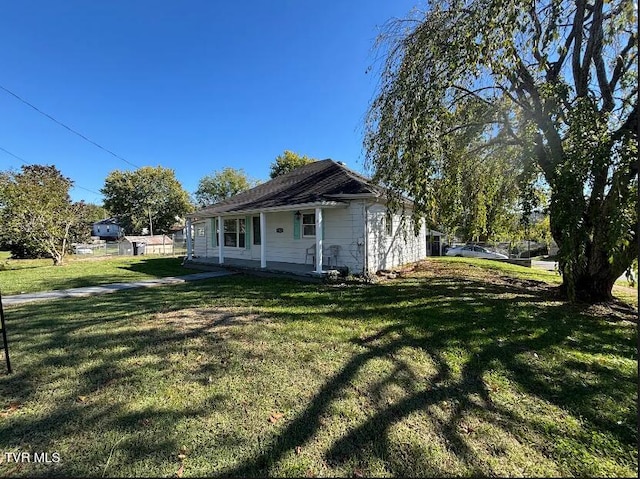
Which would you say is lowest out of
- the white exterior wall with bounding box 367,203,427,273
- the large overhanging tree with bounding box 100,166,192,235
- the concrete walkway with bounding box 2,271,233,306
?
the concrete walkway with bounding box 2,271,233,306

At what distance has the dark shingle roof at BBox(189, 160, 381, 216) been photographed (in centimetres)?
979

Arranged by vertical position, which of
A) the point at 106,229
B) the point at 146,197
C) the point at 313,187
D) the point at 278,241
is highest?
the point at 146,197

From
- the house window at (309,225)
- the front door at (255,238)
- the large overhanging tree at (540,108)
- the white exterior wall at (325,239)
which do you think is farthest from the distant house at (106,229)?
the large overhanging tree at (540,108)

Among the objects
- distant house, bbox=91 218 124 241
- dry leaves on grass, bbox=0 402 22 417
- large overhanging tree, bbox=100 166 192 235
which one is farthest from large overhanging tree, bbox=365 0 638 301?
distant house, bbox=91 218 124 241

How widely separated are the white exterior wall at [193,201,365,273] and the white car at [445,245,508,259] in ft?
62.4

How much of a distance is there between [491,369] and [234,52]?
575 inches

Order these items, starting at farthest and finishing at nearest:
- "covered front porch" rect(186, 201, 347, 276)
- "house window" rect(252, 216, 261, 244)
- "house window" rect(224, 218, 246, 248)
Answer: "house window" rect(224, 218, 246, 248), "house window" rect(252, 216, 261, 244), "covered front porch" rect(186, 201, 347, 276)

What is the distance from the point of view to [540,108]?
6.31m

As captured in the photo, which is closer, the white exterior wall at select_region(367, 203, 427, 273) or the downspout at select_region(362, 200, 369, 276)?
the downspout at select_region(362, 200, 369, 276)

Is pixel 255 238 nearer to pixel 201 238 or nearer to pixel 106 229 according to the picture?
pixel 201 238

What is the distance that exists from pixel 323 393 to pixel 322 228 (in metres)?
7.85

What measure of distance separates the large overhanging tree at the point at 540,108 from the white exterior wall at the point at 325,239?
2586mm

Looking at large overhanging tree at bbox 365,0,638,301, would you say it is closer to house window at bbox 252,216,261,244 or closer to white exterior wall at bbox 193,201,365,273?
white exterior wall at bbox 193,201,365,273

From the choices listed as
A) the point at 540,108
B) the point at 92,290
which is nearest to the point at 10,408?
the point at 92,290
